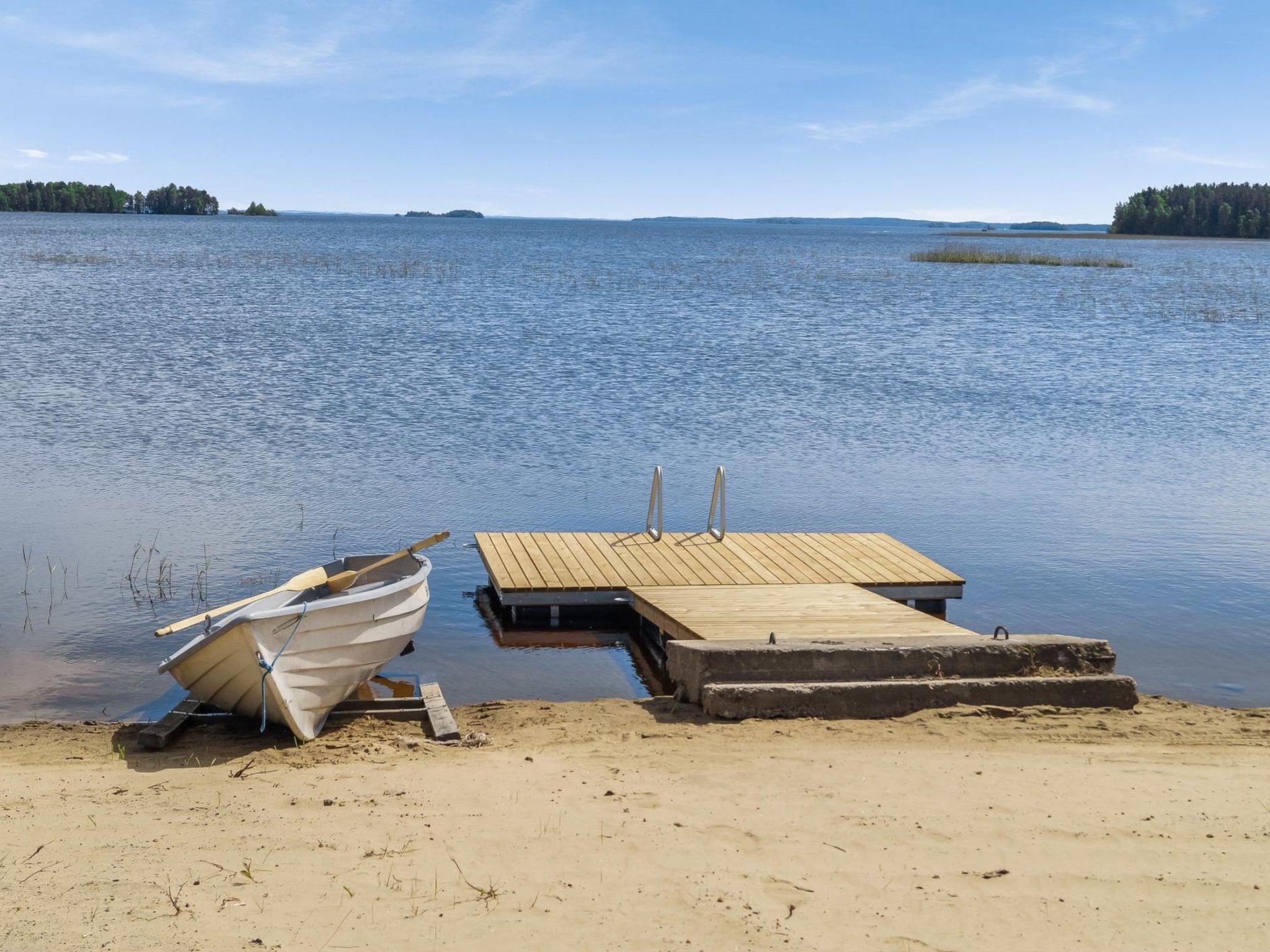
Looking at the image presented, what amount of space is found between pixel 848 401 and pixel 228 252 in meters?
66.3

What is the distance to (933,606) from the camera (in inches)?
487

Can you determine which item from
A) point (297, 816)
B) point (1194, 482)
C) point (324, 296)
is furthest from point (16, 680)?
point (324, 296)

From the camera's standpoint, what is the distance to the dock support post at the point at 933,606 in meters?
12.2

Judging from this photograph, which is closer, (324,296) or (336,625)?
(336,625)

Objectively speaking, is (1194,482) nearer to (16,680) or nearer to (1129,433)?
(1129,433)

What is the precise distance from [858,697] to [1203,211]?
161560mm

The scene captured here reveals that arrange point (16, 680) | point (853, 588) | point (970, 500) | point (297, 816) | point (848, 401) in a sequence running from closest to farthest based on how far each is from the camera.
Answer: point (297, 816)
point (16, 680)
point (853, 588)
point (970, 500)
point (848, 401)

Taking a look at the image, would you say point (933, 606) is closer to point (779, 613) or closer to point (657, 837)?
point (779, 613)

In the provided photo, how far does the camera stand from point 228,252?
3196 inches

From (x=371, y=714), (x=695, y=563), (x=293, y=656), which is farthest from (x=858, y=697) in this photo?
(x=695, y=563)

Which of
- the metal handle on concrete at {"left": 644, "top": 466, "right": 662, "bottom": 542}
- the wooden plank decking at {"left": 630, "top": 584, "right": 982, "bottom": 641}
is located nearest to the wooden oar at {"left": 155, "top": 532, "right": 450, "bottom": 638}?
the wooden plank decking at {"left": 630, "top": 584, "right": 982, "bottom": 641}

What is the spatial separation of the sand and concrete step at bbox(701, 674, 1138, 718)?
16cm

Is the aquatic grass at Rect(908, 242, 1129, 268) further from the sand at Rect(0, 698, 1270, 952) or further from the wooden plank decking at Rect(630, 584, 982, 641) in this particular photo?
the sand at Rect(0, 698, 1270, 952)

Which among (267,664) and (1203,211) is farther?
(1203,211)
